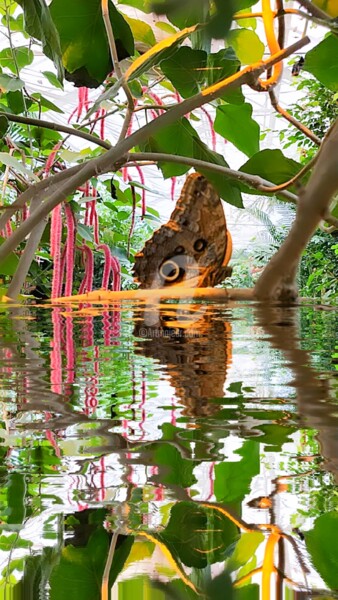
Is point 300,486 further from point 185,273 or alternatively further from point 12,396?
point 185,273

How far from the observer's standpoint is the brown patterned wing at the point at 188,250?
42 cm

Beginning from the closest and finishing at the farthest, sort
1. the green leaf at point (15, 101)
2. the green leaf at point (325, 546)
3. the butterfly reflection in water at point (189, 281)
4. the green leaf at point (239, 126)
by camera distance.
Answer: the green leaf at point (325, 546)
the butterfly reflection in water at point (189, 281)
the green leaf at point (239, 126)
the green leaf at point (15, 101)

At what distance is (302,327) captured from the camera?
12.1 inches

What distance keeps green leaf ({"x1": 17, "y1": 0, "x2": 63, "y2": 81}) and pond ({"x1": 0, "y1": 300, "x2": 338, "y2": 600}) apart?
0.59 feet

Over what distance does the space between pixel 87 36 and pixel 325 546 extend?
44 centimetres

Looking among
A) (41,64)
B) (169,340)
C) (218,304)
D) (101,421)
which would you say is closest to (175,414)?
(101,421)

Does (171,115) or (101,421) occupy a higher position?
(171,115)

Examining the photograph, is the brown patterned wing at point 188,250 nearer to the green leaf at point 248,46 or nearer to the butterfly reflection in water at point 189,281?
the butterfly reflection in water at point 189,281

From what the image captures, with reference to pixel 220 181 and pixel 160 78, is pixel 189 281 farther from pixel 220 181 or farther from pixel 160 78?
pixel 160 78

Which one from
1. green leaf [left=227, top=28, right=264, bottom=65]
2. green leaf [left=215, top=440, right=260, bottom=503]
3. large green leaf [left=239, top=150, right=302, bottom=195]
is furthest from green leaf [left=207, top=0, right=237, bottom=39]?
green leaf [left=227, top=28, right=264, bottom=65]

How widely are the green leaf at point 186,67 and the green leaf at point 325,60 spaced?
0.09m

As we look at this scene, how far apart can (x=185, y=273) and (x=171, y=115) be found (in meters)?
0.11

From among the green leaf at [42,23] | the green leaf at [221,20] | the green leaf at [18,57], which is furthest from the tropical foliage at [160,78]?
the green leaf at [18,57]

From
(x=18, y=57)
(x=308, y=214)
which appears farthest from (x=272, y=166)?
(x=18, y=57)
